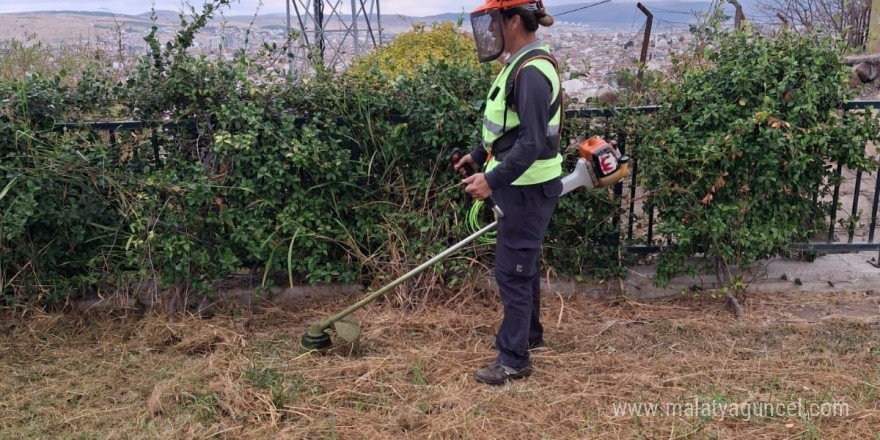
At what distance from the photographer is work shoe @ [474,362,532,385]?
11.8 feet

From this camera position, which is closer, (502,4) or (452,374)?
(502,4)

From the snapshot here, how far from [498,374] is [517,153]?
3.57 ft

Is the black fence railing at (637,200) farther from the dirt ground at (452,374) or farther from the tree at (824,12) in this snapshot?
the tree at (824,12)

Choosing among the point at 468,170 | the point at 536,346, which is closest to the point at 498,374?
the point at 536,346

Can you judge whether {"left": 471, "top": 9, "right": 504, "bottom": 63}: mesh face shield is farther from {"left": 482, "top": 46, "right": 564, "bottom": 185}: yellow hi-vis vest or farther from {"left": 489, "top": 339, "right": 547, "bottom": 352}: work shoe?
{"left": 489, "top": 339, "right": 547, "bottom": 352}: work shoe

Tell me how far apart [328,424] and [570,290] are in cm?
195

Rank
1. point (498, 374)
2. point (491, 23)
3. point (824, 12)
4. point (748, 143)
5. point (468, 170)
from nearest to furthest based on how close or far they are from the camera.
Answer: point (491, 23) < point (498, 374) < point (468, 170) < point (748, 143) < point (824, 12)

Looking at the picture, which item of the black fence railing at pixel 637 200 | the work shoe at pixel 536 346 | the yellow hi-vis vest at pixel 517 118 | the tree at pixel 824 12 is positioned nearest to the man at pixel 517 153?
the yellow hi-vis vest at pixel 517 118

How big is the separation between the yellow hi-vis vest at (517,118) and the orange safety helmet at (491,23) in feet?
0.35

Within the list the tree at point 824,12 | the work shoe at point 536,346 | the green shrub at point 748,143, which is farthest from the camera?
the tree at point 824,12

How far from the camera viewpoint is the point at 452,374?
3.72 metres

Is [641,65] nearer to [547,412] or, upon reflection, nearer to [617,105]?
[617,105]

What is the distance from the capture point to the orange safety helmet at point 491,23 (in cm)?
329

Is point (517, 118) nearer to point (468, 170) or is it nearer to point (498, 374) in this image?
point (468, 170)
